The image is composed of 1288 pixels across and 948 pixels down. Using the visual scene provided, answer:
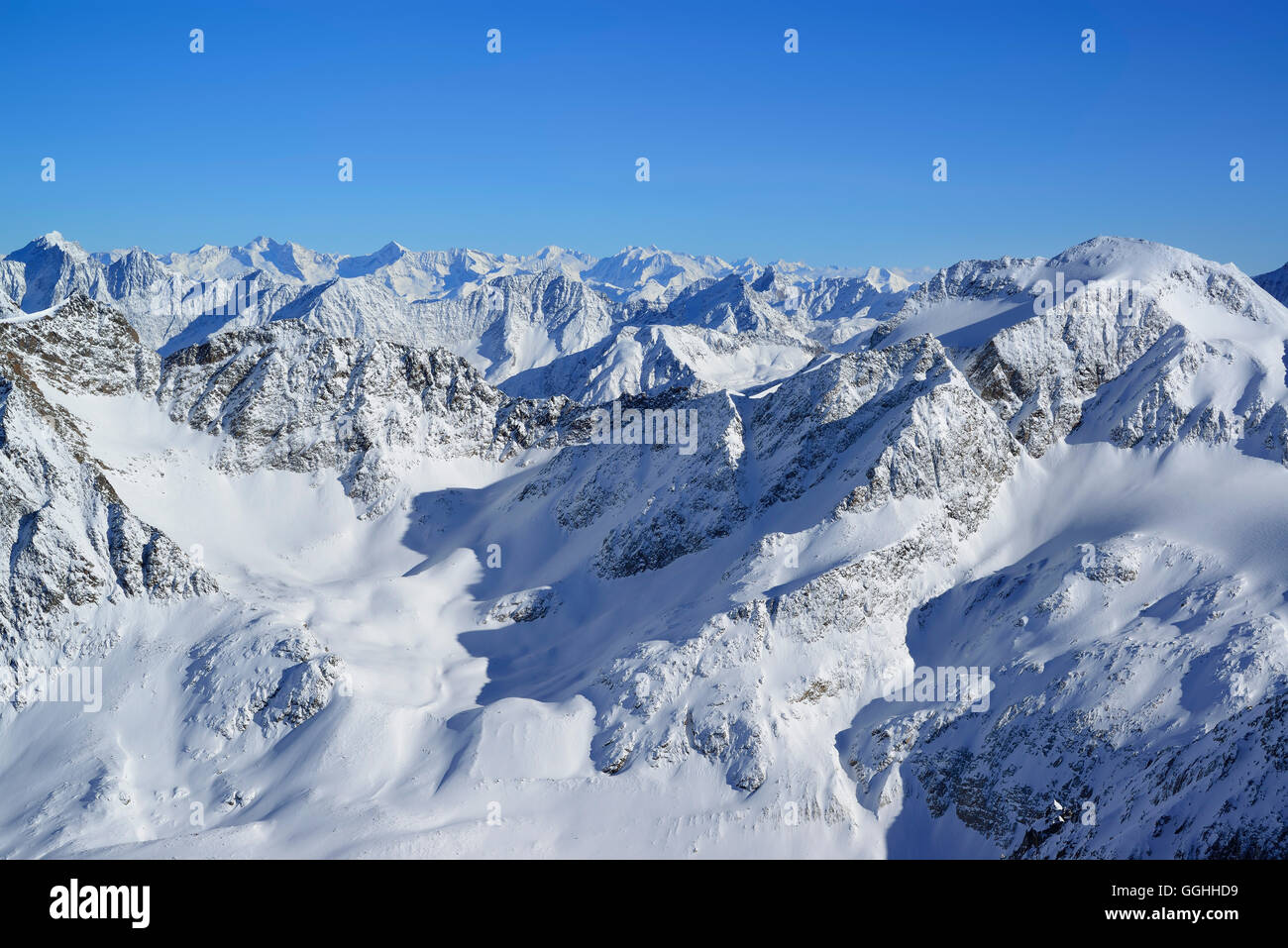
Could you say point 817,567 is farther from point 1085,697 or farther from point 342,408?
point 342,408

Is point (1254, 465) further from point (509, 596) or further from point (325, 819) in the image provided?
point (325, 819)

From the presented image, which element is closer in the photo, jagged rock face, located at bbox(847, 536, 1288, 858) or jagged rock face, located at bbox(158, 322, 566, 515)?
jagged rock face, located at bbox(847, 536, 1288, 858)

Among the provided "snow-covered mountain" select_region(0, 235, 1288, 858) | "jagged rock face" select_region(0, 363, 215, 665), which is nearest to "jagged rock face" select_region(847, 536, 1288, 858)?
"snow-covered mountain" select_region(0, 235, 1288, 858)

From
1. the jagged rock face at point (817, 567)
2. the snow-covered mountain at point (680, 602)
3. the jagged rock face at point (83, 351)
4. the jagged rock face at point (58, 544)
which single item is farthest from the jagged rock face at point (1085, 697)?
the jagged rock face at point (83, 351)

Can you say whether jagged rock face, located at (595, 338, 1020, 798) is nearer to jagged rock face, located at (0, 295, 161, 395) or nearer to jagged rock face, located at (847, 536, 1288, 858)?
jagged rock face, located at (847, 536, 1288, 858)

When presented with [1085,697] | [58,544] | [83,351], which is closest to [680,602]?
[1085,697]
